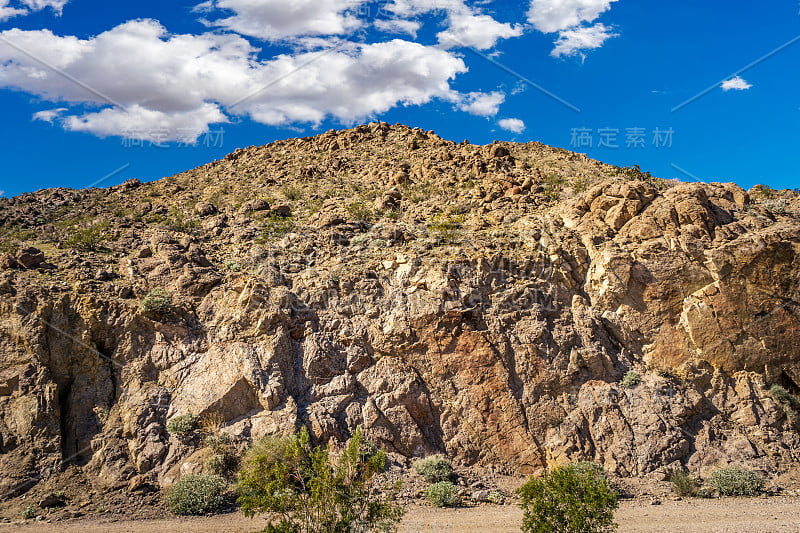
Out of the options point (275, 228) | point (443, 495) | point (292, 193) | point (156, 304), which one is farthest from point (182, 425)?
point (292, 193)

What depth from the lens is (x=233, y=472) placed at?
45.9 ft

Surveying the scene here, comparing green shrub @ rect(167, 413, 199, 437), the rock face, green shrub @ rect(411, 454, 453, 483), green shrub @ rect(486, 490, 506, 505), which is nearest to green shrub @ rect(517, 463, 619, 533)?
green shrub @ rect(486, 490, 506, 505)

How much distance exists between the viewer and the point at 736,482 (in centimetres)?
1387

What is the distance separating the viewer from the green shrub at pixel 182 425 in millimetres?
14422

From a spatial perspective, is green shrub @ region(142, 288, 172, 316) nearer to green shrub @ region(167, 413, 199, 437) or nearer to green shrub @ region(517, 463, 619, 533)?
green shrub @ region(167, 413, 199, 437)

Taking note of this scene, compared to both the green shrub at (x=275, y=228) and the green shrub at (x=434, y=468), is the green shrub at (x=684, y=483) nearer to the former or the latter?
the green shrub at (x=434, y=468)

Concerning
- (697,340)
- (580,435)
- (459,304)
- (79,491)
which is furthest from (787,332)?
(79,491)

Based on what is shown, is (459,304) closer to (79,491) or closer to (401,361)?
(401,361)

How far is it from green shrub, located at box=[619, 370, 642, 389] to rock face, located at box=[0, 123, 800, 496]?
0.20m

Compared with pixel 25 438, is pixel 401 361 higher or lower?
higher

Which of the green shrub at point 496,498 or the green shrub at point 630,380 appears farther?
the green shrub at point 630,380

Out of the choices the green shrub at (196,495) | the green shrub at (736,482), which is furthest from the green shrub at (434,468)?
the green shrub at (736,482)

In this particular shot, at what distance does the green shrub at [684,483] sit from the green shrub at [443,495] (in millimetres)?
5962

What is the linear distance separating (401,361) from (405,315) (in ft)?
4.86
